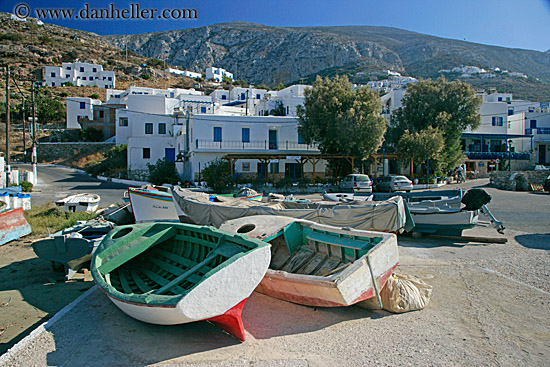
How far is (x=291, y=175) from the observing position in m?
35.8

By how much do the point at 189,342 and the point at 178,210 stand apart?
9.04 metres

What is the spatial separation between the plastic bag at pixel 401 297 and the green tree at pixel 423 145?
2743cm

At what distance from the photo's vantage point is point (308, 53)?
14812cm

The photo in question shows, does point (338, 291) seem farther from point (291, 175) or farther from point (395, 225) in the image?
point (291, 175)

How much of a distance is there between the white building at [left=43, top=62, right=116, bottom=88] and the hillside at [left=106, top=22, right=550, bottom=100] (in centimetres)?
6893

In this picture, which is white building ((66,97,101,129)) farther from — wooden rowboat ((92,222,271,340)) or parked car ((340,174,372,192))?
wooden rowboat ((92,222,271,340))

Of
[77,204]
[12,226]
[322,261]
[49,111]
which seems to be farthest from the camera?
[49,111]

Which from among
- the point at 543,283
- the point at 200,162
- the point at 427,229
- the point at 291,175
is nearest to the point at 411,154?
the point at 291,175

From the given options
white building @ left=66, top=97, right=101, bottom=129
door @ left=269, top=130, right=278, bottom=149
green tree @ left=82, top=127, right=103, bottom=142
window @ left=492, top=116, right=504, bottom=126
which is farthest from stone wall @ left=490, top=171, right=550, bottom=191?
white building @ left=66, top=97, right=101, bottom=129

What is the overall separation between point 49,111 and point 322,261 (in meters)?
67.5

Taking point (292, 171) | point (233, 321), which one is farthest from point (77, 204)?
point (292, 171)

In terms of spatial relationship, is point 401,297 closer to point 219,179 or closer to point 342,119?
point 219,179

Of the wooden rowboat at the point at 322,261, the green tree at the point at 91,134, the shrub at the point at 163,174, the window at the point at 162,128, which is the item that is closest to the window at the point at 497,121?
the shrub at the point at 163,174

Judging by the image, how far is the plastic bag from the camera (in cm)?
596
